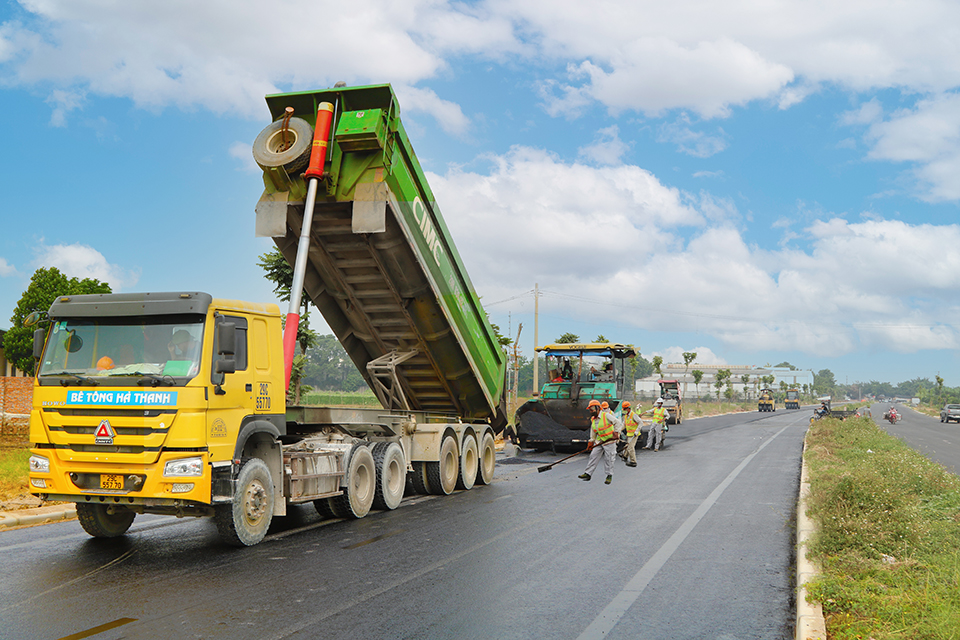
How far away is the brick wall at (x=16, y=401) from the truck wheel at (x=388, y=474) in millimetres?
14379

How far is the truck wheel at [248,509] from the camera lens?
25.0 feet

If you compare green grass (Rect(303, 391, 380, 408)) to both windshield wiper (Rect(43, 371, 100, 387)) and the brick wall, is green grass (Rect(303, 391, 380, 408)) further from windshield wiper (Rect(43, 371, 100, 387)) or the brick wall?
the brick wall

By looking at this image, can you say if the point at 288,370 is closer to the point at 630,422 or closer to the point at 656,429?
the point at 630,422

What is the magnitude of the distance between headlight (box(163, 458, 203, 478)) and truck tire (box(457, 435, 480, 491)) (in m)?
6.52

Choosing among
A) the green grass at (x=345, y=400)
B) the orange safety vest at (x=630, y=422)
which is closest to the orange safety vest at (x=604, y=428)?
the green grass at (x=345, y=400)

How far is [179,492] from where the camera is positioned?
7.12 metres

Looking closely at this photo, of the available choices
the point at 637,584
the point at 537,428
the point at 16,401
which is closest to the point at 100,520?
the point at 637,584

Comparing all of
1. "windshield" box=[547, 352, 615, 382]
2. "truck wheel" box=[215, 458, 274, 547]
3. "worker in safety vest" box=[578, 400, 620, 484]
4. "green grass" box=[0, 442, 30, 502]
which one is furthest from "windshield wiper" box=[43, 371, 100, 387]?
"windshield" box=[547, 352, 615, 382]

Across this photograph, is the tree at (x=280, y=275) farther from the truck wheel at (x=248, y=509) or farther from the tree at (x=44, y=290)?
the tree at (x=44, y=290)

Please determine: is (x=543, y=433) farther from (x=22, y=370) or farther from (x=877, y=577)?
(x=22, y=370)

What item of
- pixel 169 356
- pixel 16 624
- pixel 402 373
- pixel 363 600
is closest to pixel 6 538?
pixel 169 356

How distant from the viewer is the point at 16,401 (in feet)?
72.2

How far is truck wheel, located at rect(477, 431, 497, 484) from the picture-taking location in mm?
14078

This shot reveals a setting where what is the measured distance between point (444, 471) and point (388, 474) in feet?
5.79
